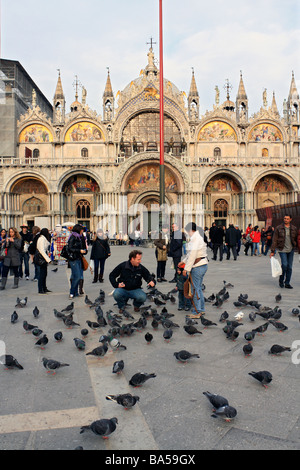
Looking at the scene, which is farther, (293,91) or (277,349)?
(293,91)

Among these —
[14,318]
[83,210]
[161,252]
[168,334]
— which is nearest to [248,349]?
[168,334]

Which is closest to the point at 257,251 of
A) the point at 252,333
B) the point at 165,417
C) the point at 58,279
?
the point at 58,279

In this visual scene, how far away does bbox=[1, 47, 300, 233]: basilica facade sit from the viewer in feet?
108

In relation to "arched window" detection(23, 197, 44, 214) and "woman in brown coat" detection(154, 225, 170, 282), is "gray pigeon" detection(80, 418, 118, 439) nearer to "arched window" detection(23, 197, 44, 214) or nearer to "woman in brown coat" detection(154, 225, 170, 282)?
"woman in brown coat" detection(154, 225, 170, 282)

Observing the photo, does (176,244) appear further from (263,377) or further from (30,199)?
(30,199)

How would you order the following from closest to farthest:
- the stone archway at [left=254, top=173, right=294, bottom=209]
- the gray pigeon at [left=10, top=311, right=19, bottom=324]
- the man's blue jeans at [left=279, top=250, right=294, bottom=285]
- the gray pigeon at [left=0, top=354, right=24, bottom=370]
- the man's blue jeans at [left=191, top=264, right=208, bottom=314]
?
the gray pigeon at [left=0, top=354, right=24, bottom=370], the gray pigeon at [left=10, top=311, right=19, bottom=324], the man's blue jeans at [left=191, top=264, right=208, bottom=314], the man's blue jeans at [left=279, top=250, right=294, bottom=285], the stone archway at [left=254, top=173, right=294, bottom=209]

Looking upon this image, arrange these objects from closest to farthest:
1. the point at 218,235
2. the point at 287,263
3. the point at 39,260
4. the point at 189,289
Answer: the point at 189,289
the point at 39,260
the point at 287,263
the point at 218,235

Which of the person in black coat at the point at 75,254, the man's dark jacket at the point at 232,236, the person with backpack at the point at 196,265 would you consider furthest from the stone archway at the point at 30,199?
the person with backpack at the point at 196,265

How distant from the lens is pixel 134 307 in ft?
23.6

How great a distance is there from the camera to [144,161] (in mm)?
32844

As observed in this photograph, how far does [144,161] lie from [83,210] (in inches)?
293

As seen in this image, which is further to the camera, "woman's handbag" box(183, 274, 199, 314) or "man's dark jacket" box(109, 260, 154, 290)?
"man's dark jacket" box(109, 260, 154, 290)

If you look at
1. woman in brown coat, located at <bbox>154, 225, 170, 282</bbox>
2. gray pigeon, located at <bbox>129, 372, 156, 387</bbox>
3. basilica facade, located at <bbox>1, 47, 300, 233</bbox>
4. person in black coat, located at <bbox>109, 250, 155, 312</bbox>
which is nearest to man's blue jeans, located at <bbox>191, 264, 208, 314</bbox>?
person in black coat, located at <bbox>109, 250, 155, 312</bbox>
